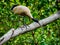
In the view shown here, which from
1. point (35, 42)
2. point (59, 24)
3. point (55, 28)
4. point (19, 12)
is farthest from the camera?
point (55, 28)

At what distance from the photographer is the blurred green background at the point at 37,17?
3.39 m

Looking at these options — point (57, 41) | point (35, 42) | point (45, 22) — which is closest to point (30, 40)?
point (35, 42)

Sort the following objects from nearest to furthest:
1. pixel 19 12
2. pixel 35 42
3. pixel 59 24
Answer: pixel 19 12, pixel 35 42, pixel 59 24

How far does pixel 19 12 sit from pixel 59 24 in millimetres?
1451

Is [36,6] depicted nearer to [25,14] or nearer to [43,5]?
[43,5]

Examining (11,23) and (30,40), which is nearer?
(30,40)

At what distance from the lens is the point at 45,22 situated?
7.50 ft

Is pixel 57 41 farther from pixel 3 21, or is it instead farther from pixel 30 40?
pixel 3 21

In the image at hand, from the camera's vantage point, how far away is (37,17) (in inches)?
139

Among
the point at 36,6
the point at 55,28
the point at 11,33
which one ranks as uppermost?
the point at 11,33

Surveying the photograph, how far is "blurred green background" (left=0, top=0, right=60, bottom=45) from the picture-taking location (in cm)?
339

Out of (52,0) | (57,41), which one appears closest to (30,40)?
(57,41)

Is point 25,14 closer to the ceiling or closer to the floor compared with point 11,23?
closer to the ceiling

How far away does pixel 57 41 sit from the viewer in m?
3.41
